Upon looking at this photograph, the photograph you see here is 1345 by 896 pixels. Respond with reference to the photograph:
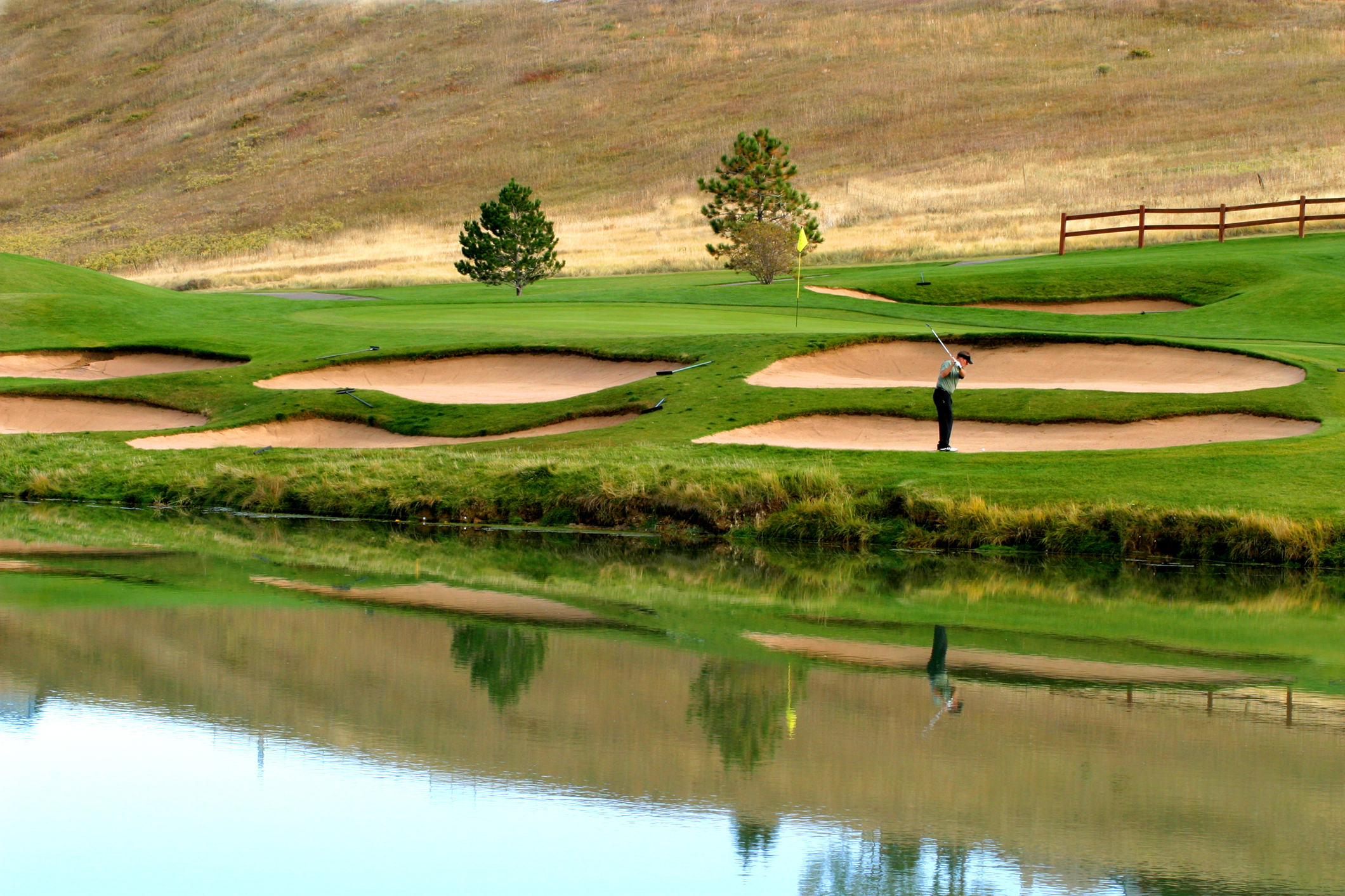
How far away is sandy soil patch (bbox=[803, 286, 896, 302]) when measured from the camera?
1526 inches

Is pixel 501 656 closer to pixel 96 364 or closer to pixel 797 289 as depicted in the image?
pixel 797 289

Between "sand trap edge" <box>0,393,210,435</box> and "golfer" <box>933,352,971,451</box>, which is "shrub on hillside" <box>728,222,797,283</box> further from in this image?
"golfer" <box>933,352,971,451</box>

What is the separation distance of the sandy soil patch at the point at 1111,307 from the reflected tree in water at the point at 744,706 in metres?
25.1

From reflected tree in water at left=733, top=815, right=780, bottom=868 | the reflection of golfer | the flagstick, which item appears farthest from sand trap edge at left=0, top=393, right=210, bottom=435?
reflected tree in water at left=733, top=815, right=780, bottom=868

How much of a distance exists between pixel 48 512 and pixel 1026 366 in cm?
1685

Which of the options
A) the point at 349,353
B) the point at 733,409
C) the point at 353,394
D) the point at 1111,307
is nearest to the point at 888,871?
the point at 733,409

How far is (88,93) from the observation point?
16675cm

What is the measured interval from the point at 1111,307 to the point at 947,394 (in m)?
16.4

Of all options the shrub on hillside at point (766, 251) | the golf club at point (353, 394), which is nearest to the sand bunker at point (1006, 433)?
the golf club at point (353, 394)

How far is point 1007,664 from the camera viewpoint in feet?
40.2

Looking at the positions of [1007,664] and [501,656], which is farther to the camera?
[501,656]

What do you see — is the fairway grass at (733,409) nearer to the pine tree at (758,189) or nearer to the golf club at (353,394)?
the golf club at (353,394)

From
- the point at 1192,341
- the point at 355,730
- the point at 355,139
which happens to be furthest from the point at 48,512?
the point at 355,139

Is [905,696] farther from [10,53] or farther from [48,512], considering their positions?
[10,53]
